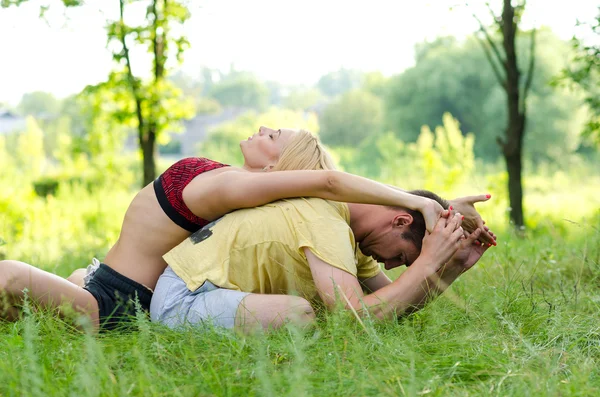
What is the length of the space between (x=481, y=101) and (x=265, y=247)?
3629cm

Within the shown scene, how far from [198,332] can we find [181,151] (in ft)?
229

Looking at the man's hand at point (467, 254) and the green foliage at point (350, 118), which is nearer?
the man's hand at point (467, 254)

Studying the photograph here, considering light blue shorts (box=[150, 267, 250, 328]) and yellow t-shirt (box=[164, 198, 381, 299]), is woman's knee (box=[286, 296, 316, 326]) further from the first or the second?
light blue shorts (box=[150, 267, 250, 328])

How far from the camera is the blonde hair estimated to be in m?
3.38

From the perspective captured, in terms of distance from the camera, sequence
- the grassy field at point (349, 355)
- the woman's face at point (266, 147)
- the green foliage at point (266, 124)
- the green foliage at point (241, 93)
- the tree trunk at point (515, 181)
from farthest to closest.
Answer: the green foliage at point (241, 93), the green foliage at point (266, 124), the tree trunk at point (515, 181), the woman's face at point (266, 147), the grassy field at point (349, 355)

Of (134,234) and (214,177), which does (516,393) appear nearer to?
(214,177)

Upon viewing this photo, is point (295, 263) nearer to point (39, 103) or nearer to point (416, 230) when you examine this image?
point (416, 230)

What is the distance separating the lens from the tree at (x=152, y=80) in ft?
25.0

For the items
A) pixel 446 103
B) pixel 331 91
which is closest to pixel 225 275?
pixel 446 103

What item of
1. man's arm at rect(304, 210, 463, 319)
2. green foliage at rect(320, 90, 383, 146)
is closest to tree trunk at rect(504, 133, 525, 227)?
man's arm at rect(304, 210, 463, 319)

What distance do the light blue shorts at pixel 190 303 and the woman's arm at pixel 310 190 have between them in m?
0.43

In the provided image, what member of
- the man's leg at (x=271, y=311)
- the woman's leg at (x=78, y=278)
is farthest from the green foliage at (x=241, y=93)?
the man's leg at (x=271, y=311)

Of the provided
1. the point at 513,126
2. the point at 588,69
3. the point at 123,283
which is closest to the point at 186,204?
the point at 123,283

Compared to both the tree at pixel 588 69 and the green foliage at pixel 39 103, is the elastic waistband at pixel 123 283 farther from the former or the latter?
the green foliage at pixel 39 103
